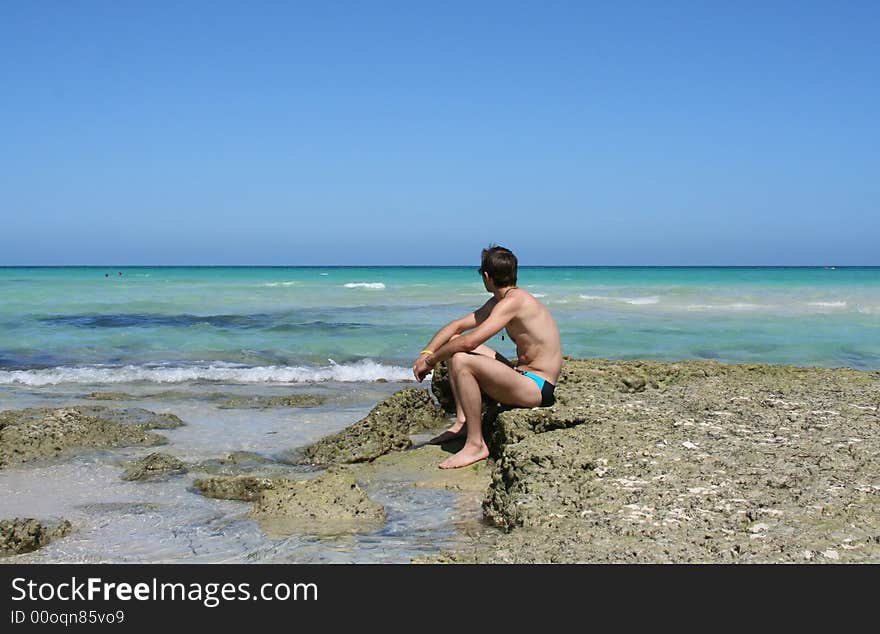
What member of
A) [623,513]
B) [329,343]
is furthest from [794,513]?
[329,343]

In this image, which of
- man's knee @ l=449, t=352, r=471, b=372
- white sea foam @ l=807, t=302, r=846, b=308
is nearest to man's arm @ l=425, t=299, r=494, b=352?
man's knee @ l=449, t=352, r=471, b=372

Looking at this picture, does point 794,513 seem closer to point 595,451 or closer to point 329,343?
point 595,451

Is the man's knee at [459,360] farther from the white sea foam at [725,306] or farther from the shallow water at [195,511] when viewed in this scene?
the white sea foam at [725,306]

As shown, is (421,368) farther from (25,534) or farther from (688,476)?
(25,534)

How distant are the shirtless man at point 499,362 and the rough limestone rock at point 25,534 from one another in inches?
91.5

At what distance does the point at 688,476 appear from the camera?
4082 millimetres

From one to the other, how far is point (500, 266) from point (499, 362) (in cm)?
64

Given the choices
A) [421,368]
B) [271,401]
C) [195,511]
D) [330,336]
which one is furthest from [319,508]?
[330,336]

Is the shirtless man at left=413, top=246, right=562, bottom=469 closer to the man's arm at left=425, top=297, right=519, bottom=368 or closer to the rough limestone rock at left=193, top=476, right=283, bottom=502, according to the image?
the man's arm at left=425, top=297, right=519, bottom=368

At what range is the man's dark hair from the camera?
5379mm

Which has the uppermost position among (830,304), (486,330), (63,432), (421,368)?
(486,330)

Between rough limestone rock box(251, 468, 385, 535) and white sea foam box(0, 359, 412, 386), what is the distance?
6462 mm

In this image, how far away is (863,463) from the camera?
421 cm
